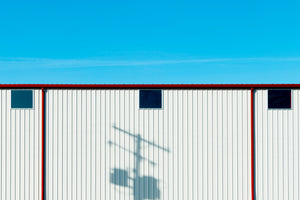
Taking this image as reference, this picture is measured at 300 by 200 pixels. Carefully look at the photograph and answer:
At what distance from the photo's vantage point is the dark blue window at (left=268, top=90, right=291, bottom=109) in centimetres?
886

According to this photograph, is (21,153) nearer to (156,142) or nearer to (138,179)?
(138,179)

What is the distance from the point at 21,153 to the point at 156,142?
575 cm

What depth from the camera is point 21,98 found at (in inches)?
361

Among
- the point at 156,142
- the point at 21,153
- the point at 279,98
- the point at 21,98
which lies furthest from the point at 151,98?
the point at 21,153

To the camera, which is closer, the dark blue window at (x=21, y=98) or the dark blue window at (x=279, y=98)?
the dark blue window at (x=279, y=98)

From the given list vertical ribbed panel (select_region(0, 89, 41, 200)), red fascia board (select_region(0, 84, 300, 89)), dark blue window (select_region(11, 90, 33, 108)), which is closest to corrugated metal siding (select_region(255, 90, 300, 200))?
red fascia board (select_region(0, 84, 300, 89))

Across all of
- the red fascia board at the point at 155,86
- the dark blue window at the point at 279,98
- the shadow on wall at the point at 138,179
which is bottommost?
the shadow on wall at the point at 138,179

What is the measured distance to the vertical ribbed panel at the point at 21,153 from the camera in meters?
8.98

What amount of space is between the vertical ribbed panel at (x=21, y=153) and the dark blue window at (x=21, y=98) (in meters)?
0.22

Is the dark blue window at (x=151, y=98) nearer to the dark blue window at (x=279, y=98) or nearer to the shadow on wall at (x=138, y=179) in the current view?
the shadow on wall at (x=138, y=179)

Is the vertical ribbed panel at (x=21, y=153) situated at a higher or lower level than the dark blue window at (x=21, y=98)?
lower

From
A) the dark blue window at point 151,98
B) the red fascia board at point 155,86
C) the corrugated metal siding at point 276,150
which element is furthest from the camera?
the dark blue window at point 151,98

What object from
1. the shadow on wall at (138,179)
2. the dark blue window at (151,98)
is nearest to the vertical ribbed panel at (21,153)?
the shadow on wall at (138,179)

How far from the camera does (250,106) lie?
8844 mm
